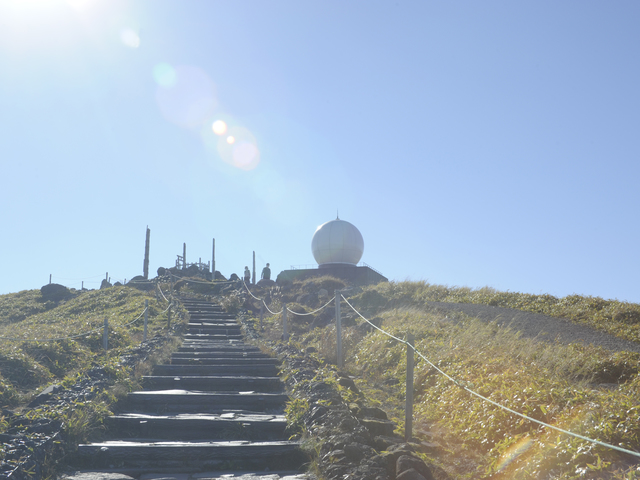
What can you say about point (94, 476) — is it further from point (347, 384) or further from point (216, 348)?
point (216, 348)

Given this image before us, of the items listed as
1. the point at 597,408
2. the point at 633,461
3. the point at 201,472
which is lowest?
the point at 201,472

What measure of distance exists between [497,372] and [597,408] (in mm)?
2027

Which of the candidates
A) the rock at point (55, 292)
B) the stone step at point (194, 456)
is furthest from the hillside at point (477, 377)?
the rock at point (55, 292)

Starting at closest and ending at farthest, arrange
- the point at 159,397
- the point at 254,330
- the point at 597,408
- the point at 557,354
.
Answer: the point at 597,408
the point at 159,397
the point at 557,354
the point at 254,330

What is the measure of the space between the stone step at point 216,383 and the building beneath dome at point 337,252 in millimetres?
24658

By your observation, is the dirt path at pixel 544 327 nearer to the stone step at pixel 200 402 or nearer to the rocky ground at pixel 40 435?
the stone step at pixel 200 402

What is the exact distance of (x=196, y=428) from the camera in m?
5.32

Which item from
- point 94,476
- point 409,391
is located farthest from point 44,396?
point 409,391

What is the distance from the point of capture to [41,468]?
3984 mm

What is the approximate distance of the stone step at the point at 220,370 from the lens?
7.79m

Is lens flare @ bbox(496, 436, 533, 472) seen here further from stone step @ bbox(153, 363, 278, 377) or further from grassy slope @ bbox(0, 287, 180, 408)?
grassy slope @ bbox(0, 287, 180, 408)

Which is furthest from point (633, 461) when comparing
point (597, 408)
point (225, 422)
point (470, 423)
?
point (225, 422)

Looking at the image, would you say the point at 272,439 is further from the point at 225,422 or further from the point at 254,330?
the point at 254,330

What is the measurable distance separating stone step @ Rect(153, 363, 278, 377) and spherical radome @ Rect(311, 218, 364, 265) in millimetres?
25319
